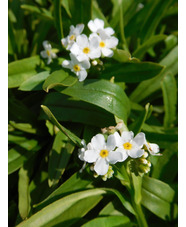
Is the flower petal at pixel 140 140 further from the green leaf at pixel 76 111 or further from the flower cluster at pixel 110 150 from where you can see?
the green leaf at pixel 76 111

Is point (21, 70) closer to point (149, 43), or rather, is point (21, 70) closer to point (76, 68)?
point (76, 68)

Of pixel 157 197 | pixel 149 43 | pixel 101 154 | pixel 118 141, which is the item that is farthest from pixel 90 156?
pixel 149 43

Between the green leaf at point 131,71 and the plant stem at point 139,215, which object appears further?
the green leaf at point 131,71

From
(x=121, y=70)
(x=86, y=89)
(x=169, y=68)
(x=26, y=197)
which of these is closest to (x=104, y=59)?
(x=121, y=70)

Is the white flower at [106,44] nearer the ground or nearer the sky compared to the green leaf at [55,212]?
nearer the sky

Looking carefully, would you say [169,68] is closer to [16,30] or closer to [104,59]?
[104,59]

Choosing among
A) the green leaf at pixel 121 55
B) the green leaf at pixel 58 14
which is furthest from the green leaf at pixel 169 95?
the green leaf at pixel 58 14

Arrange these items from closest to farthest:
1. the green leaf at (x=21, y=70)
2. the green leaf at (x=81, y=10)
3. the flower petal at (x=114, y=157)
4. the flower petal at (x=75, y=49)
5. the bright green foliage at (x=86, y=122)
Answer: the flower petal at (x=114, y=157)
the bright green foliage at (x=86, y=122)
the flower petal at (x=75, y=49)
the green leaf at (x=81, y=10)
the green leaf at (x=21, y=70)
